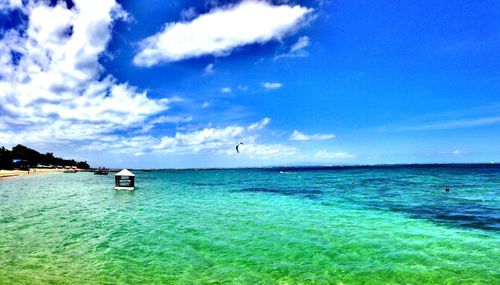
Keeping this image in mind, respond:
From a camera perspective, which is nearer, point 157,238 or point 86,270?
point 86,270

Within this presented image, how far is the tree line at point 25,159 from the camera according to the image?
115675mm

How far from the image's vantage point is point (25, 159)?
468 ft

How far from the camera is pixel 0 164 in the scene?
10812 centimetres

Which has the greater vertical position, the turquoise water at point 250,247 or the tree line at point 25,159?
the tree line at point 25,159

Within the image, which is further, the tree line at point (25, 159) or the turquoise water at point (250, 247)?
the tree line at point (25, 159)

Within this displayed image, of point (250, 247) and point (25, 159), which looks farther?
point (25, 159)

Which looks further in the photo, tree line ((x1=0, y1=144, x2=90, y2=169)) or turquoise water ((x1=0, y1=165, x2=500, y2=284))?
tree line ((x1=0, y1=144, x2=90, y2=169))

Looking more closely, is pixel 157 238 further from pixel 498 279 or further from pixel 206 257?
pixel 498 279

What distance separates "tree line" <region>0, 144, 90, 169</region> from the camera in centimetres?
11568

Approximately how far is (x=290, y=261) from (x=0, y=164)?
125 meters

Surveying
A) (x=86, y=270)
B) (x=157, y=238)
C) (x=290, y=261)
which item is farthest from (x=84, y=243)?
(x=290, y=261)

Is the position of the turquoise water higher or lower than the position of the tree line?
lower

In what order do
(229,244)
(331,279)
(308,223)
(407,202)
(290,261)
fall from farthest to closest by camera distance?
(407,202) → (308,223) → (229,244) → (290,261) → (331,279)

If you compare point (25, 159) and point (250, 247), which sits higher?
point (25, 159)
